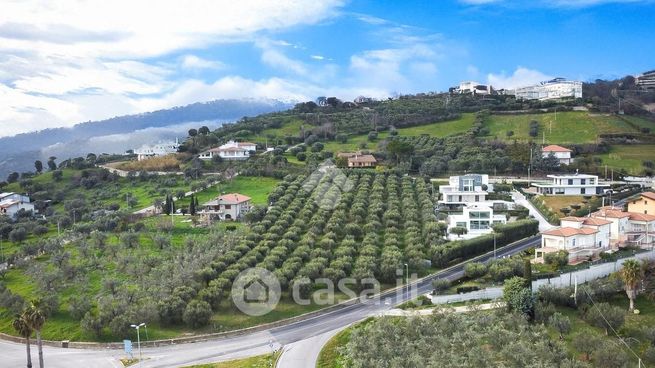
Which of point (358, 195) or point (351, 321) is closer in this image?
point (351, 321)

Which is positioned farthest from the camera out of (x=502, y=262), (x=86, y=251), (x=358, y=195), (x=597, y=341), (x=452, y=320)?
(x=358, y=195)

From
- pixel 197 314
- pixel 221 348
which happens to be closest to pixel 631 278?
pixel 221 348

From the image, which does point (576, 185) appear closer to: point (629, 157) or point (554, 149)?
point (554, 149)

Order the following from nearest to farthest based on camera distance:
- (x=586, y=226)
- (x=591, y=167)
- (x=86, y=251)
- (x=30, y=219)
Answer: (x=586, y=226), (x=86, y=251), (x=30, y=219), (x=591, y=167)

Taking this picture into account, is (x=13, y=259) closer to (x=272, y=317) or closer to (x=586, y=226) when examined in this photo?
(x=272, y=317)

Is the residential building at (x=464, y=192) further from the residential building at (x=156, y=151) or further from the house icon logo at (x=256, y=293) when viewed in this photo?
the residential building at (x=156, y=151)

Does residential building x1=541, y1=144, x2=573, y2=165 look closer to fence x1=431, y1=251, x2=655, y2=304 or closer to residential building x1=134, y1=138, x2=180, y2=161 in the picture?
fence x1=431, y1=251, x2=655, y2=304

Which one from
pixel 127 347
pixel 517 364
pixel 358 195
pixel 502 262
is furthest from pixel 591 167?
pixel 127 347
